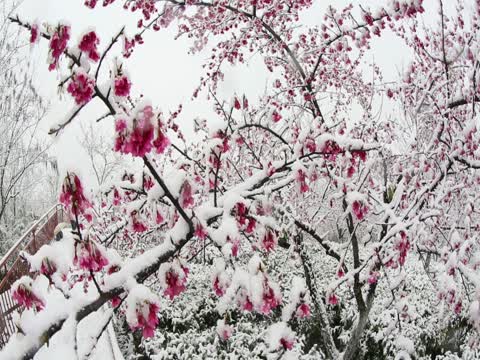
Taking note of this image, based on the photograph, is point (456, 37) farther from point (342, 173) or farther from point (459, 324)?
point (459, 324)

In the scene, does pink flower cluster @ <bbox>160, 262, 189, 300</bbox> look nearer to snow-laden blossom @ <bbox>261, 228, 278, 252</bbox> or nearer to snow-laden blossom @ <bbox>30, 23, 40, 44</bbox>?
snow-laden blossom @ <bbox>261, 228, 278, 252</bbox>

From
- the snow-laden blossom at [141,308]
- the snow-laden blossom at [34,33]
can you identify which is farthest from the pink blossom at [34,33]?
the snow-laden blossom at [141,308]

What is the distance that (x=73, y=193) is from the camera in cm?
180

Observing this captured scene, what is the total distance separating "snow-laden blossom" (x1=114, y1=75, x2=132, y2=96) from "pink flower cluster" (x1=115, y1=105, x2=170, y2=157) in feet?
0.59

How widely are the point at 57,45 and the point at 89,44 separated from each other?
0.17 m

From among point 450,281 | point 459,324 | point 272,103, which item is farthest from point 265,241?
point 459,324

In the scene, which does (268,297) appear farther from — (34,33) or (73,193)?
(34,33)

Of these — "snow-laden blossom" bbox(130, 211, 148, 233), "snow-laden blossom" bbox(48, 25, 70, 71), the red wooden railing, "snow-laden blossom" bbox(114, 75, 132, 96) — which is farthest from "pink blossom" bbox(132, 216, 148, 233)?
the red wooden railing

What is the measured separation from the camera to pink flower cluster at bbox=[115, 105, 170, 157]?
1.61 m

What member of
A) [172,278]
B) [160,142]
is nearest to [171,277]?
[172,278]

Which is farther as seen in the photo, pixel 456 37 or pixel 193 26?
pixel 193 26

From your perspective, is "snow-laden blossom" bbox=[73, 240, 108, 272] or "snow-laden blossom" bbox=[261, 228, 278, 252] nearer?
"snow-laden blossom" bbox=[73, 240, 108, 272]

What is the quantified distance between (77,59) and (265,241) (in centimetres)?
158

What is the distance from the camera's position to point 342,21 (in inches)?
199
